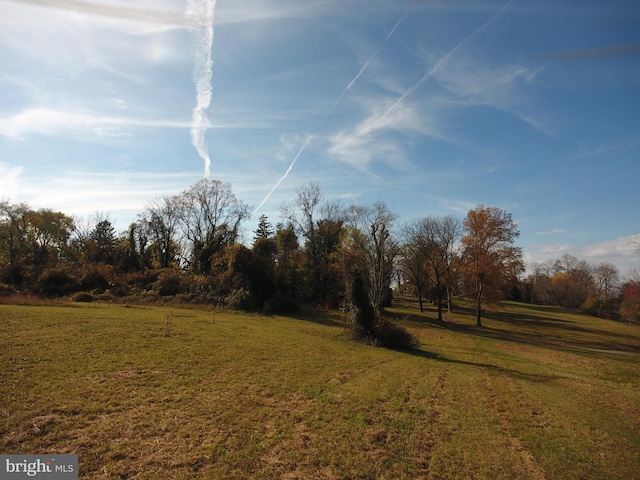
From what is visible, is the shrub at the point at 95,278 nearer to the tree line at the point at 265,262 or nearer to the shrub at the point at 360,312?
the tree line at the point at 265,262

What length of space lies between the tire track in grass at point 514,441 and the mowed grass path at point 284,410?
43 mm

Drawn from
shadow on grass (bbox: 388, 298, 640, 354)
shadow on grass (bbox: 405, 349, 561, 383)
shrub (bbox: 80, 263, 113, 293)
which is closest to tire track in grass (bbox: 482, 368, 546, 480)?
shadow on grass (bbox: 405, 349, 561, 383)

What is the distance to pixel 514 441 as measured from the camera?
8.13 metres

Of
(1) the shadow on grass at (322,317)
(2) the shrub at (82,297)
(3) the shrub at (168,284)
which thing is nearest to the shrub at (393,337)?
(1) the shadow on grass at (322,317)

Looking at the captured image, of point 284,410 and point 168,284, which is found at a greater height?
point 168,284

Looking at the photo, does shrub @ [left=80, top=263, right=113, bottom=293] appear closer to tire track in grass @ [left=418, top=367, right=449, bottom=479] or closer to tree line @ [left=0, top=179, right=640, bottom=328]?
tree line @ [left=0, top=179, right=640, bottom=328]

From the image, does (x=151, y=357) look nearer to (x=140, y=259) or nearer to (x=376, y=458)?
(x=376, y=458)

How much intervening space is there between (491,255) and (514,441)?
32473 millimetres

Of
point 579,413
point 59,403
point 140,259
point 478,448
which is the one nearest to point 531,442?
point 478,448

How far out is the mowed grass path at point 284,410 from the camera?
6160 millimetres

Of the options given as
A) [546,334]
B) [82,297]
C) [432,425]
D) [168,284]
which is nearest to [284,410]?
[432,425]

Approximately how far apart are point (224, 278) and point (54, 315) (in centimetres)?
1822

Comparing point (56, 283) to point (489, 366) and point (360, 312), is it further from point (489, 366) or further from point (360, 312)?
point (489, 366)

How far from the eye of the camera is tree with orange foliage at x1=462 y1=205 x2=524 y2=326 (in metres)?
36.5
